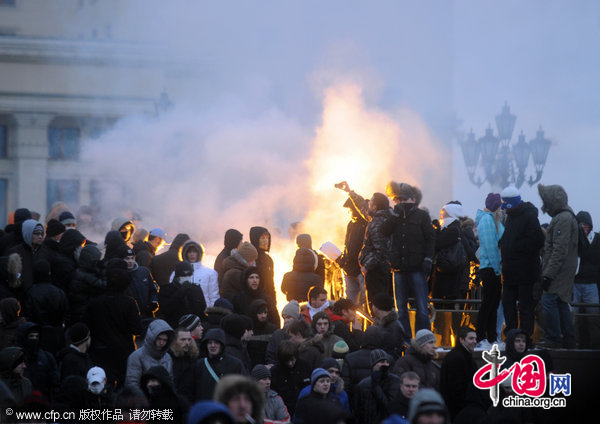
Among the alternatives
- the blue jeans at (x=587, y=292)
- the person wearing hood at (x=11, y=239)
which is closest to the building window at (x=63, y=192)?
the person wearing hood at (x=11, y=239)

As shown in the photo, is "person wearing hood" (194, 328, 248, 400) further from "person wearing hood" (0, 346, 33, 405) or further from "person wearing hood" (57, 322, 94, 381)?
"person wearing hood" (0, 346, 33, 405)

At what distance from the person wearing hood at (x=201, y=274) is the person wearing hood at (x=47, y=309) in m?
1.65

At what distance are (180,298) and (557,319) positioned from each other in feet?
12.1

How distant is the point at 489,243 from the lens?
35.6 ft

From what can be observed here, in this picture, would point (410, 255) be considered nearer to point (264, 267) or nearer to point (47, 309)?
point (264, 267)

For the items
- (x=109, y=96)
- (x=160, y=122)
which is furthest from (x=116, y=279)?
(x=109, y=96)

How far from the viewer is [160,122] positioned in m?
22.7

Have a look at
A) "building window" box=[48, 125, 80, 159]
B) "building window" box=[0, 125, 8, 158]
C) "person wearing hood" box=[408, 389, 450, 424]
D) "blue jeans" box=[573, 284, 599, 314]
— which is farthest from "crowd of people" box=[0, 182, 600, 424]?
"building window" box=[0, 125, 8, 158]

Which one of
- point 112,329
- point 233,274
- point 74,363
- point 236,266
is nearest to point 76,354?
point 74,363

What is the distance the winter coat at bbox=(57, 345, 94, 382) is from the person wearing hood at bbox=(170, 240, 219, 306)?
87.9 inches

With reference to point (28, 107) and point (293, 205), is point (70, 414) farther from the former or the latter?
point (28, 107)

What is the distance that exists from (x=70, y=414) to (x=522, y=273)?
458cm

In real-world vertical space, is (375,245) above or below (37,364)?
above

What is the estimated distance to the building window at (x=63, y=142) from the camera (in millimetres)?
38250
